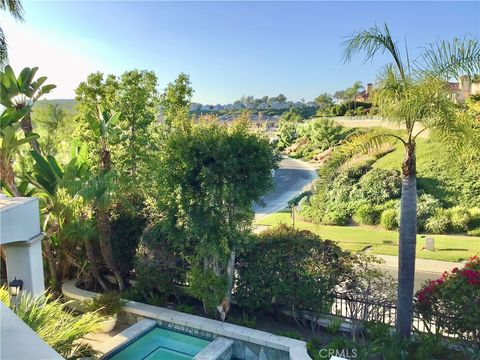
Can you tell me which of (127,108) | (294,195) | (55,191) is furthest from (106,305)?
(294,195)

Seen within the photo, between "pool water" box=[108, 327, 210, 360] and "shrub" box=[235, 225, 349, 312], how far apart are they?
1539 millimetres

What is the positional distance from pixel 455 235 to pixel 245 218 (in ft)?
59.9

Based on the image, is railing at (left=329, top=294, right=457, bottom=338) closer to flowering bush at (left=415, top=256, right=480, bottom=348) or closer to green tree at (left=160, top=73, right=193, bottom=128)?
flowering bush at (left=415, top=256, right=480, bottom=348)

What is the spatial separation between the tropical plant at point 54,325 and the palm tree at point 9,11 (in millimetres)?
11179

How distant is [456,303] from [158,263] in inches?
272

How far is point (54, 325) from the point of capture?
22.3 feet

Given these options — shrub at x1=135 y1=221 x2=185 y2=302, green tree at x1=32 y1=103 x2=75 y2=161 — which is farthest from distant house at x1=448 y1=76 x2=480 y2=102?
green tree at x1=32 y1=103 x2=75 y2=161

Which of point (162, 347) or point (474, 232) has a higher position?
point (162, 347)

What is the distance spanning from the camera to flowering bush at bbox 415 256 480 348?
7117 millimetres

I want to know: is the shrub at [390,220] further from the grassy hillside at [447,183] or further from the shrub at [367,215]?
the grassy hillside at [447,183]

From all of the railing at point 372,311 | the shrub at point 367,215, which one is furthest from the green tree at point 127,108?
the shrub at point 367,215

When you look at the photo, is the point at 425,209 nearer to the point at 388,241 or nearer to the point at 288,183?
the point at 388,241

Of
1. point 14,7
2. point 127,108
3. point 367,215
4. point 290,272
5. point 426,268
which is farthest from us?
point 367,215

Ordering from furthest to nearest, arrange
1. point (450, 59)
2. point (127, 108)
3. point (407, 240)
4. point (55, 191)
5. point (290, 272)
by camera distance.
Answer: point (127, 108), point (55, 191), point (290, 272), point (407, 240), point (450, 59)
